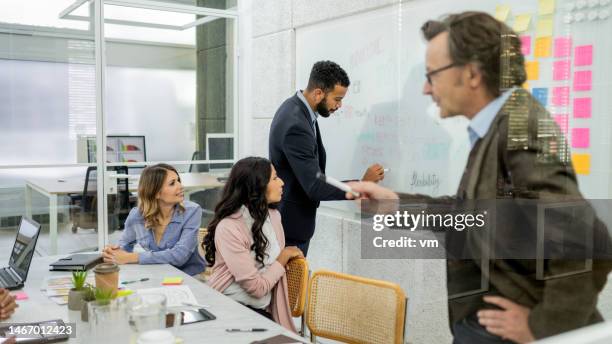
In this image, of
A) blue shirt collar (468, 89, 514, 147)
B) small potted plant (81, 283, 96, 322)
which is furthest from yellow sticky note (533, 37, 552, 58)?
small potted plant (81, 283, 96, 322)

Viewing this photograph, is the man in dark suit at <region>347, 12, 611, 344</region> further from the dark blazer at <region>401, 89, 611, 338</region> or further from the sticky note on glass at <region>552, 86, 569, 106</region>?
the sticky note on glass at <region>552, 86, 569, 106</region>

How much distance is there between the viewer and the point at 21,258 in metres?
2.23

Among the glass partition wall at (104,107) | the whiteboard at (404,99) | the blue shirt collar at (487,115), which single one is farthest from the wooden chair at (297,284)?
the glass partition wall at (104,107)

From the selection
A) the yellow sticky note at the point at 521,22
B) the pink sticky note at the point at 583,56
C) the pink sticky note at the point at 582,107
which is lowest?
the pink sticky note at the point at 582,107

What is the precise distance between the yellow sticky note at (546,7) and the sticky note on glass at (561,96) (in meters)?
0.21

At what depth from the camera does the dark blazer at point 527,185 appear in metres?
1.04

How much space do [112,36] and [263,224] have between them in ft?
8.25

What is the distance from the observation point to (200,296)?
2016 mm

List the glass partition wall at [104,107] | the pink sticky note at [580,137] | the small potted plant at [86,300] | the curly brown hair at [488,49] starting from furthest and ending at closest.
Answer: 1. the glass partition wall at [104,107]
2. the small potted plant at [86,300]
3. the pink sticky note at [580,137]
4. the curly brown hair at [488,49]

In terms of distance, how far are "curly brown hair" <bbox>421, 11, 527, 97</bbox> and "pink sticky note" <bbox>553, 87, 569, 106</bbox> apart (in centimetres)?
36

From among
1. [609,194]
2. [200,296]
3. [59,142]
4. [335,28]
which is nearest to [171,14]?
[59,142]

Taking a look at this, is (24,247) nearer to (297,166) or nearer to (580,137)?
(297,166)

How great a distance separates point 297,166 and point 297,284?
0.57 m

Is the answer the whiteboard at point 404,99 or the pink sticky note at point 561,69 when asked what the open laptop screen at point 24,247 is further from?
the pink sticky note at point 561,69
